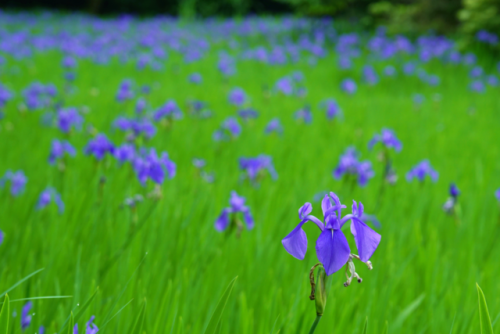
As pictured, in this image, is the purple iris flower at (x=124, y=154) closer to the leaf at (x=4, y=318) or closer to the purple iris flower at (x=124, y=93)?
the leaf at (x=4, y=318)

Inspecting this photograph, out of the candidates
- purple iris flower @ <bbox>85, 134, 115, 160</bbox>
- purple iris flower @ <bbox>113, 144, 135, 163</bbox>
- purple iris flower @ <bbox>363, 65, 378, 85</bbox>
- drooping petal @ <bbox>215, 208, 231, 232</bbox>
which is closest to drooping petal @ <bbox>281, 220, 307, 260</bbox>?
drooping petal @ <bbox>215, 208, 231, 232</bbox>

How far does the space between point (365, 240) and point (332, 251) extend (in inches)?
2.0

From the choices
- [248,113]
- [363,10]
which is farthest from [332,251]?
[363,10]

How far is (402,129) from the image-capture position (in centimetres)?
378

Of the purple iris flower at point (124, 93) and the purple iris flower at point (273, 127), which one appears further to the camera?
the purple iris flower at point (124, 93)

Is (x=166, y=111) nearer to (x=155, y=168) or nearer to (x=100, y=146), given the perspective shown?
(x=100, y=146)

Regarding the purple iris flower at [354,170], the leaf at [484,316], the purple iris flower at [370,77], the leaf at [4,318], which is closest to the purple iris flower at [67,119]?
the purple iris flower at [354,170]

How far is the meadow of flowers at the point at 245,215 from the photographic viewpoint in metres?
1.04

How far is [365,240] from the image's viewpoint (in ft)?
2.06

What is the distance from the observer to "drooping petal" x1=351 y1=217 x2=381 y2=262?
620mm

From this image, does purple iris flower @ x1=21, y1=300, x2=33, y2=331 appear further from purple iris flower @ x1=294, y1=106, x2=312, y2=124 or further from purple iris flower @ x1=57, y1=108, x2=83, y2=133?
purple iris flower @ x1=294, y1=106, x2=312, y2=124

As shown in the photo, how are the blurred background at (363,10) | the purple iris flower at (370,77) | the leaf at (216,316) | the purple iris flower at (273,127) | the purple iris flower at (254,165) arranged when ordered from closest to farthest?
the leaf at (216,316) < the purple iris flower at (254,165) < the purple iris flower at (273,127) < the purple iris flower at (370,77) < the blurred background at (363,10)

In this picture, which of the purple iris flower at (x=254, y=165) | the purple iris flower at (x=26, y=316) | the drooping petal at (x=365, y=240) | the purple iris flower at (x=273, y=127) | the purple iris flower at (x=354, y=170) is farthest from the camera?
the purple iris flower at (x=273, y=127)

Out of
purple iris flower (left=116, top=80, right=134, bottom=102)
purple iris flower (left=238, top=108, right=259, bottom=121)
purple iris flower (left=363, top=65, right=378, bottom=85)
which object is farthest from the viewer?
purple iris flower (left=363, top=65, right=378, bottom=85)
